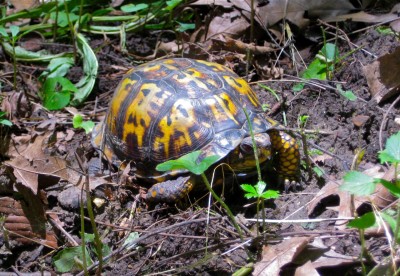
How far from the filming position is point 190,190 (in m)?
2.76

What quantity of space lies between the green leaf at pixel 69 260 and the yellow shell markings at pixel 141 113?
31.6 inches

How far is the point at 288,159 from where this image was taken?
2.83 m

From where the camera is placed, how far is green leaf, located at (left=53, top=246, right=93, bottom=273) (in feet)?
7.71

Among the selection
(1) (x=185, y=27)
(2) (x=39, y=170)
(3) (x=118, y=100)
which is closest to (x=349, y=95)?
(3) (x=118, y=100)

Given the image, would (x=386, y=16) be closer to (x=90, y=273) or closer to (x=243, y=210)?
(x=243, y=210)

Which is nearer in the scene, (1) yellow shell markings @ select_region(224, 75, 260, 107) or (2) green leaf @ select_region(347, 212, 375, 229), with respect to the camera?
(2) green leaf @ select_region(347, 212, 375, 229)

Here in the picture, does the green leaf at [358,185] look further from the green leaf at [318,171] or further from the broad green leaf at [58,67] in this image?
the broad green leaf at [58,67]

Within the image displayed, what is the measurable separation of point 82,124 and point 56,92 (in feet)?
1.51

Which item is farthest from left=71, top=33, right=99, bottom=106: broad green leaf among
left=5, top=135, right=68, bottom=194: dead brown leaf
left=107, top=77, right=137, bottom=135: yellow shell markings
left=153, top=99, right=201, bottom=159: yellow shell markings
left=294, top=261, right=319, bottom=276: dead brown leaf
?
left=294, top=261, right=319, bottom=276: dead brown leaf

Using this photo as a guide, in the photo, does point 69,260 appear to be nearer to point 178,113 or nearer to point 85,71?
point 178,113

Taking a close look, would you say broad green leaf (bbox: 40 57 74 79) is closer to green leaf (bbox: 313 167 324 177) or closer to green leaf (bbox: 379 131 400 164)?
green leaf (bbox: 313 167 324 177)

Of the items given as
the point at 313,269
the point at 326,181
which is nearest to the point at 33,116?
the point at 326,181

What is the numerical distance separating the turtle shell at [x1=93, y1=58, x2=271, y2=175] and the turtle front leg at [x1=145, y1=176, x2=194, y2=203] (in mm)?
163

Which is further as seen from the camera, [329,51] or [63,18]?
[63,18]
